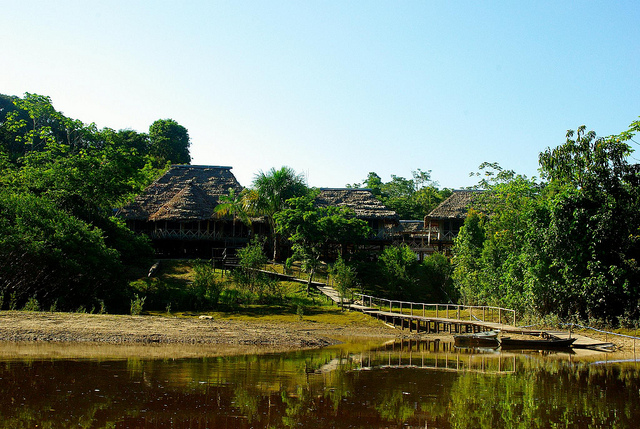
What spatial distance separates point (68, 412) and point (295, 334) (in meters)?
12.1

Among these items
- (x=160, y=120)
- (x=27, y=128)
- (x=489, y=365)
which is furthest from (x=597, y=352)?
(x=160, y=120)

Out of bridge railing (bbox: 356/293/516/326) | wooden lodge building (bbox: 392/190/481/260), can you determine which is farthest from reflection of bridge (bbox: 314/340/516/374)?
wooden lodge building (bbox: 392/190/481/260)

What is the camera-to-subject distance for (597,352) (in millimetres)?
18500

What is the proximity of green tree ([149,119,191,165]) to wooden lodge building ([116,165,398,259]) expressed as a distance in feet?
65.4

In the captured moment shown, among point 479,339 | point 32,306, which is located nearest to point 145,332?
point 32,306

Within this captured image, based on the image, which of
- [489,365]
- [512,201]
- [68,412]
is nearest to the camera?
[68,412]

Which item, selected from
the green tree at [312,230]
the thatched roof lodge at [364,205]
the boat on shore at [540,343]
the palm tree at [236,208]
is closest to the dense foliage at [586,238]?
the boat on shore at [540,343]

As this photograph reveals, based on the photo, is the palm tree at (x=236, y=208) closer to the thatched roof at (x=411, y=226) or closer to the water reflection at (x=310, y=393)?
the thatched roof at (x=411, y=226)

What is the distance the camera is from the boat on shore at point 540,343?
19.2 meters

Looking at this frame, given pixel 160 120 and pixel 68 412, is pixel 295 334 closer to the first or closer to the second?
pixel 68 412

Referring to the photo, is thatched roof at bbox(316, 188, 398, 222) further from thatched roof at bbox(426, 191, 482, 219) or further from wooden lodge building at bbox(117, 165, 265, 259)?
wooden lodge building at bbox(117, 165, 265, 259)

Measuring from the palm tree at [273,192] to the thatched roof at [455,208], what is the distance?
39.3 feet

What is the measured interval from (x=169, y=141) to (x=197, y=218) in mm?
27734

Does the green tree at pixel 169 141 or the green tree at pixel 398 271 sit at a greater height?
the green tree at pixel 169 141
